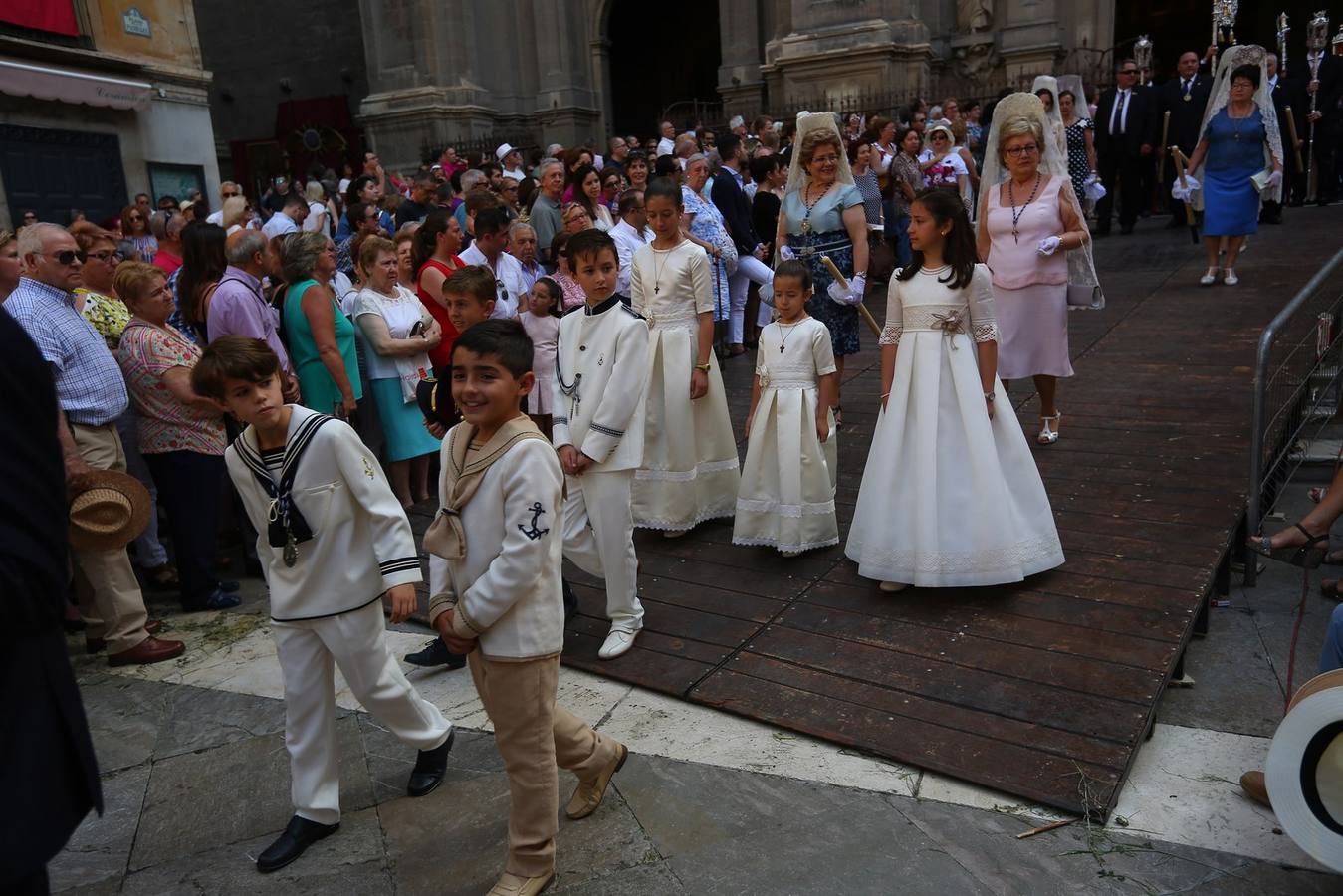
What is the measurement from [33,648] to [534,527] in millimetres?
1294

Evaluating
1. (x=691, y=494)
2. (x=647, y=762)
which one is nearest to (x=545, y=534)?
(x=647, y=762)

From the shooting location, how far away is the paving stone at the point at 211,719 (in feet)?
13.2

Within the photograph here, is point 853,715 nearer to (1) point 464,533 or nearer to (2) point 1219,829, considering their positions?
(2) point 1219,829

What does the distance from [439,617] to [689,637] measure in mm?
1795

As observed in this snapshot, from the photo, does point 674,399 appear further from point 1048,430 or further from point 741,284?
point 741,284

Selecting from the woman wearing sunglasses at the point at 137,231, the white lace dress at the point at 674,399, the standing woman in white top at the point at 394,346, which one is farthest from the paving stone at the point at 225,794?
the woman wearing sunglasses at the point at 137,231

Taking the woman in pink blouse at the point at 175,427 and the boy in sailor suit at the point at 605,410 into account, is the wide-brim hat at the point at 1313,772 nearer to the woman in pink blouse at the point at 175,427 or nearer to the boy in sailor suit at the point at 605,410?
the boy in sailor suit at the point at 605,410

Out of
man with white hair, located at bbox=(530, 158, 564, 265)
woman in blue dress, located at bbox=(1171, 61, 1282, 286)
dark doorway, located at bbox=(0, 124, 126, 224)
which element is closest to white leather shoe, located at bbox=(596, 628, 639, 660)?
man with white hair, located at bbox=(530, 158, 564, 265)

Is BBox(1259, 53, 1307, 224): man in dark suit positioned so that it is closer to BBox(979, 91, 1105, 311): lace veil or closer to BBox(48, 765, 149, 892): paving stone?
BBox(979, 91, 1105, 311): lace veil

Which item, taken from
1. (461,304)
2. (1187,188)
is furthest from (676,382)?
(1187,188)

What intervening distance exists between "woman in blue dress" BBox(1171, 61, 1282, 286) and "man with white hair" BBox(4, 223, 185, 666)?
9.21 meters

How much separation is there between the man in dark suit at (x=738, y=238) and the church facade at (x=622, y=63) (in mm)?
9146

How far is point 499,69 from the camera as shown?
74.6 feet

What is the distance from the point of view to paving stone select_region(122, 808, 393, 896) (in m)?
3.05
